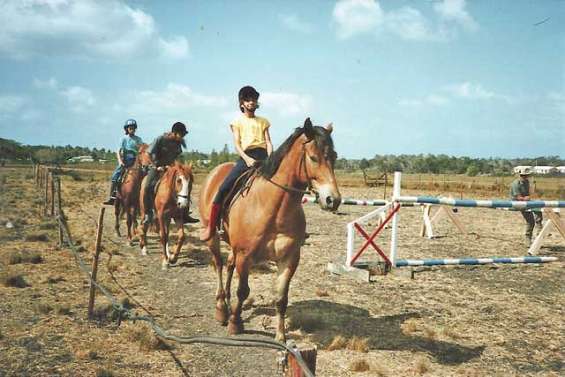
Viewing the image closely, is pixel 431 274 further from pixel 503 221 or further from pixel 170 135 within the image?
pixel 503 221

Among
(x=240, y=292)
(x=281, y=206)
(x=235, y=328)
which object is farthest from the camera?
(x=235, y=328)

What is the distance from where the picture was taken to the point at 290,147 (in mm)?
4973

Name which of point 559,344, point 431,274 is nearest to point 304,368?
point 559,344

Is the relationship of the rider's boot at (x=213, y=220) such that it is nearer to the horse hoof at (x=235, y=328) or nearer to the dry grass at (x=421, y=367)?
the horse hoof at (x=235, y=328)

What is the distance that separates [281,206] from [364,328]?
104 inches

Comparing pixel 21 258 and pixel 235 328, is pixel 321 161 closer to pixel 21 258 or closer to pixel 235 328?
pixel 235 328

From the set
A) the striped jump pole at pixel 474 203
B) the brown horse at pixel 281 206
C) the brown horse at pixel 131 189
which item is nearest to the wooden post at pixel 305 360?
the brown horse at pixel 281 206

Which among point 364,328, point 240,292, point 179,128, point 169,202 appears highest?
point 179,128

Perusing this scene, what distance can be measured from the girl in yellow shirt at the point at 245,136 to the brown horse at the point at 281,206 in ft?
1.78

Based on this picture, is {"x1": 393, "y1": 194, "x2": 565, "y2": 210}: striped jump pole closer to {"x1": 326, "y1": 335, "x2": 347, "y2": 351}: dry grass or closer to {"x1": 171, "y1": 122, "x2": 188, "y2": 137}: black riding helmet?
{"x1": 326, "y1": 335, "x2": 347, "y2": 351}: dry grass

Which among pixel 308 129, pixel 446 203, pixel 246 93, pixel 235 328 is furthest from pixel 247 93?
pixel 446 203

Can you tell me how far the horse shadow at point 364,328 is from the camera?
17.8 ft

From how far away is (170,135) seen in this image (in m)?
10.6

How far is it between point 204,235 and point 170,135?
5.09m
